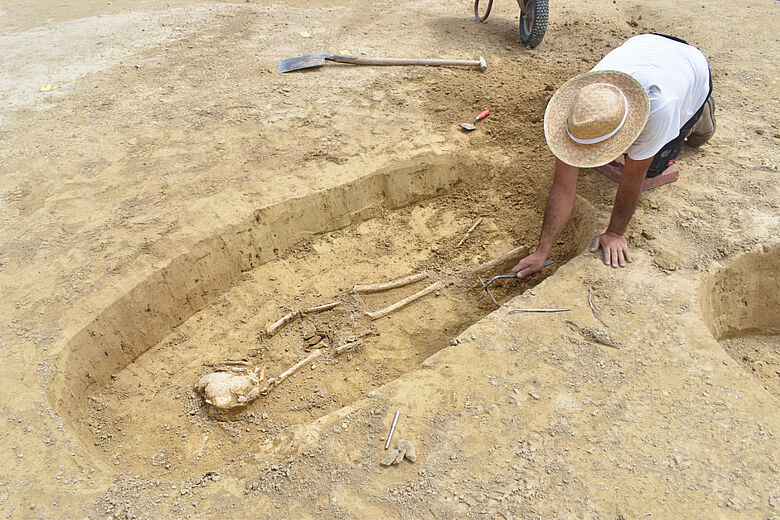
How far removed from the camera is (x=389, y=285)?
4.14 m

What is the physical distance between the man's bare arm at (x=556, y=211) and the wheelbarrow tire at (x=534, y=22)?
3.85 meters

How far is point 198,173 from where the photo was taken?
452 centimetres

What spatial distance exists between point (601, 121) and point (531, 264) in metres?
1.30

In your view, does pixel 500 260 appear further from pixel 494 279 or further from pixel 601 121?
pixel 601 121

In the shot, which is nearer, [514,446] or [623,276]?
[514,446]

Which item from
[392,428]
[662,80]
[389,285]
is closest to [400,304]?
[389,285]

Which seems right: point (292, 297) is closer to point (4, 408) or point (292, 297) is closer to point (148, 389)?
point (148, 389)

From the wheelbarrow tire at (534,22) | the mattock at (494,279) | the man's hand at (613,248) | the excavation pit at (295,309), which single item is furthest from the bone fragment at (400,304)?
the wheelbarrow tire at (534,22)

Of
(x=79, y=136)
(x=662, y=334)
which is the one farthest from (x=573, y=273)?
(x=79, y=136)

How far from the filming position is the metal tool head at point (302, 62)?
239 inches

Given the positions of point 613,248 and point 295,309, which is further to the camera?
point 295,309

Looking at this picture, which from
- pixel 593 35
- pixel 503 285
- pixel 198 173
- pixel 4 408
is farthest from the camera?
pixel 593 35

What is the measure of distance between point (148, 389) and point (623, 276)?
3.43 m

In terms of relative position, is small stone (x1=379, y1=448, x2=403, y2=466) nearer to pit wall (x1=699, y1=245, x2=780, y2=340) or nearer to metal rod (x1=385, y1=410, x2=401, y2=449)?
metal rod (x1=385, y1=410, x2=401, y2=449)
